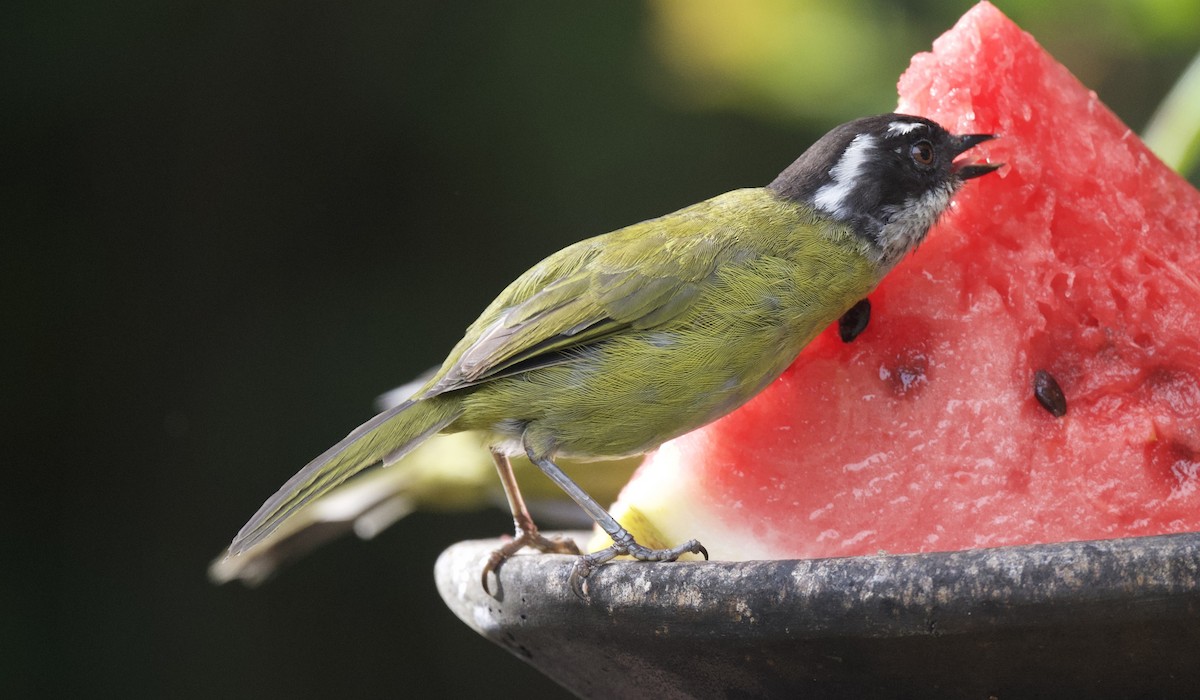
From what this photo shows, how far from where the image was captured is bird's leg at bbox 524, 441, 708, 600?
1570 mm

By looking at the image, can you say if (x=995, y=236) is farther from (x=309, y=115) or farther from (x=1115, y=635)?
(x=309, y=115)

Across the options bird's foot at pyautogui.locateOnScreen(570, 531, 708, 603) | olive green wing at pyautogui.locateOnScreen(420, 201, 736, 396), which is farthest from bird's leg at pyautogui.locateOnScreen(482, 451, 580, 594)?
bird's foot at pyautogui.locateOnScreen(570, 531, 708, 603)

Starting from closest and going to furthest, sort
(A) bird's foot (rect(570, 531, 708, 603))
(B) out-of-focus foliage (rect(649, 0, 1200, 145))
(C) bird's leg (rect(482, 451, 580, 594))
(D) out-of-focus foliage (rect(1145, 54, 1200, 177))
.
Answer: (A) bird's foot (rect(570, 531, 708, 603)), (C) bird's leg (rect(482, 451, 580, 594)), (D) out-of-focus foliage (rect(1145, 54, 1200, 177)), (B) out-of-focus foliage (rect(649, 0, 1200, 145))

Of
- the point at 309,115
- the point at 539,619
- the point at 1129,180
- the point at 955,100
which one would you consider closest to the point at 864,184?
the point at 955,100

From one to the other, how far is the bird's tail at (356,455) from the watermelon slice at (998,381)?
1.19ft

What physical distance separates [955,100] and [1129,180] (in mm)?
332

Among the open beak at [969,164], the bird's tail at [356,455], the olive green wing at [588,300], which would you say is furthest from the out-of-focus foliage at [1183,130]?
the bird's tail at [356,455]

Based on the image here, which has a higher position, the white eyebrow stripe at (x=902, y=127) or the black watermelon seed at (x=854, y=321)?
the white eyebrow stripe at (x=902, y=127)

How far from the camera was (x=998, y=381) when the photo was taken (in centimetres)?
213

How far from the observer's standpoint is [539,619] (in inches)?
66.6

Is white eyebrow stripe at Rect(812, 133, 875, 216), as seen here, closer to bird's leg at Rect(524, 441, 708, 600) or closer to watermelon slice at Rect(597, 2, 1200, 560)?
watermelon slice at Rect(597, 2, 1200, 560)

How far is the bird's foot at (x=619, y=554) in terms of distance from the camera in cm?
156

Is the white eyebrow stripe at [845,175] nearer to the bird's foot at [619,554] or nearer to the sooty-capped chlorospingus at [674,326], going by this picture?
the sooty-capped chlorospingus at [674,326]

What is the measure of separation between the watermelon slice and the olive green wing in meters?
0.26
